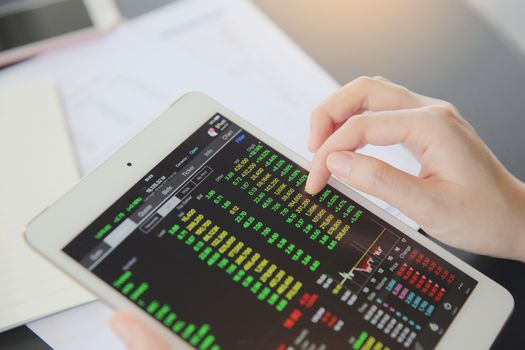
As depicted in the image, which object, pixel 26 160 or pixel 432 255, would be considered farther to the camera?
pixel 26 160

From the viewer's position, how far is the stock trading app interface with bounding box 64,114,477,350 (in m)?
0.43

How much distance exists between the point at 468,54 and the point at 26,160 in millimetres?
566

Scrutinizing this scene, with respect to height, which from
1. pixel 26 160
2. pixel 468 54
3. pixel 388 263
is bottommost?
pixel 26 160

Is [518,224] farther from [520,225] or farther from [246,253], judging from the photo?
[246,253]

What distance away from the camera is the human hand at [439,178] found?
1.61ft

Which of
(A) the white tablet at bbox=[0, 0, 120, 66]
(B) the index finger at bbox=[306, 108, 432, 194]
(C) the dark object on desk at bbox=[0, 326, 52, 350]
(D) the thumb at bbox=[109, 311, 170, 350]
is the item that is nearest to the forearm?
(B) the index finger at bbox=[306, 108, 432, 194]

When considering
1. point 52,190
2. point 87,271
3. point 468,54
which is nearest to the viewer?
point 87,271

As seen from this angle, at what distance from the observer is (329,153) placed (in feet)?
1.69

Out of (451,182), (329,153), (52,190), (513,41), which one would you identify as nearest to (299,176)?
(329,153)

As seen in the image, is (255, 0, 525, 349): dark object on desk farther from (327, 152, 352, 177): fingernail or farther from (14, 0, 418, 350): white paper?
(327, 152, 352, 177): fingernail

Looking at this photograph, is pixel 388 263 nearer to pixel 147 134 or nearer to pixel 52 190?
pixel 147 134

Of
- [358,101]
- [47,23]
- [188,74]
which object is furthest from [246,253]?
[47,23]

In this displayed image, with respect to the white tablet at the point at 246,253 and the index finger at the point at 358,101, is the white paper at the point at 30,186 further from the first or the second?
the index finger at the point at 358,101

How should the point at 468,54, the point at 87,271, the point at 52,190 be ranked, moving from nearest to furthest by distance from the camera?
the point at 87,271
the point at 52,190
the point at 468,54
